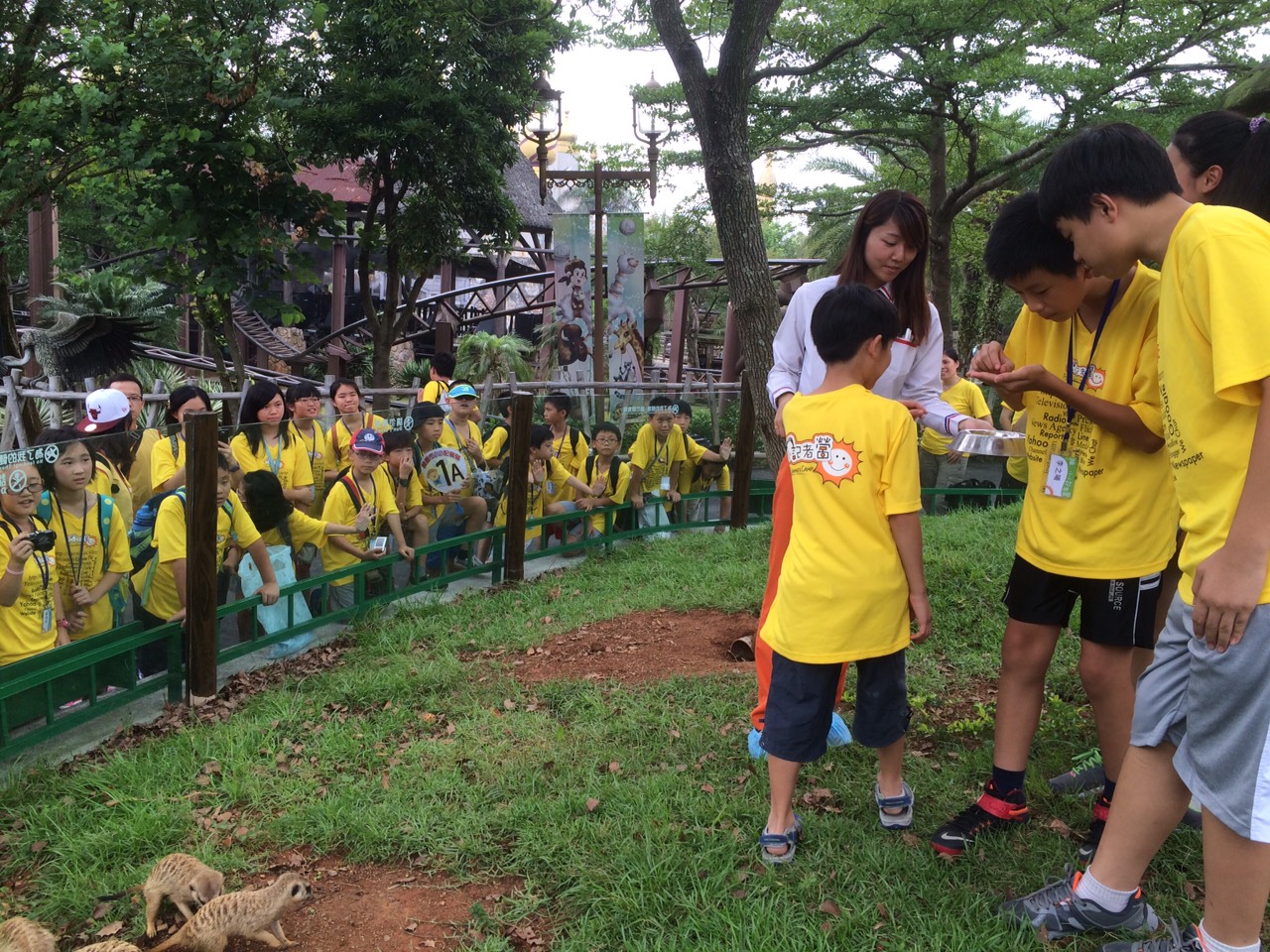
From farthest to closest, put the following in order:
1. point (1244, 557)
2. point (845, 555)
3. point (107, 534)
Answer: point (107, 534)
point (845, 555)
point (1244, 557)

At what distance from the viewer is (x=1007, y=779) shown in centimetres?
284

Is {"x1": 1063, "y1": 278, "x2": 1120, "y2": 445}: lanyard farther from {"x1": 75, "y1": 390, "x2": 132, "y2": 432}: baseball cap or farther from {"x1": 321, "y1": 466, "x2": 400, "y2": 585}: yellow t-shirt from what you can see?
{"x1": 75, "y1": 390, "x2": 132, "y2": 432}: baseball cap

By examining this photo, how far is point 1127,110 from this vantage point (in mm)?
12547

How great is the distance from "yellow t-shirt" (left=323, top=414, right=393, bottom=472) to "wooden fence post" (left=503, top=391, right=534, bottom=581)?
1177 mm

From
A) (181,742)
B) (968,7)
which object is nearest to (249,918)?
(181,742)

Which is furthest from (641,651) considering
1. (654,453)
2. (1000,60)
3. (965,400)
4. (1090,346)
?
(1000,60)

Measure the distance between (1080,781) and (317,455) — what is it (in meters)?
4.06

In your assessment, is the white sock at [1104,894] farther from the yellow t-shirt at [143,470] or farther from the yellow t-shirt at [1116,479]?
the yellow t-shirt at [143,470]

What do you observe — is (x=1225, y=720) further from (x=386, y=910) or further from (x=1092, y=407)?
(x=386, y=910)

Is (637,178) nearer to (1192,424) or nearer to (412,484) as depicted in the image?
(412,484)

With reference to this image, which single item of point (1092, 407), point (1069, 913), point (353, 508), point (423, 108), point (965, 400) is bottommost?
point (1069, 913)

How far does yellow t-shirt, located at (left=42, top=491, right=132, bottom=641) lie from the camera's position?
386cm

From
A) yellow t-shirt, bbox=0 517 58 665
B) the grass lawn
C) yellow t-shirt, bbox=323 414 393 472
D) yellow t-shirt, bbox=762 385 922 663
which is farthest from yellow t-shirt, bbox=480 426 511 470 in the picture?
yellow t-shirt, bbox=762 385 922 663

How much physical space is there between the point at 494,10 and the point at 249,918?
902 centimetres
